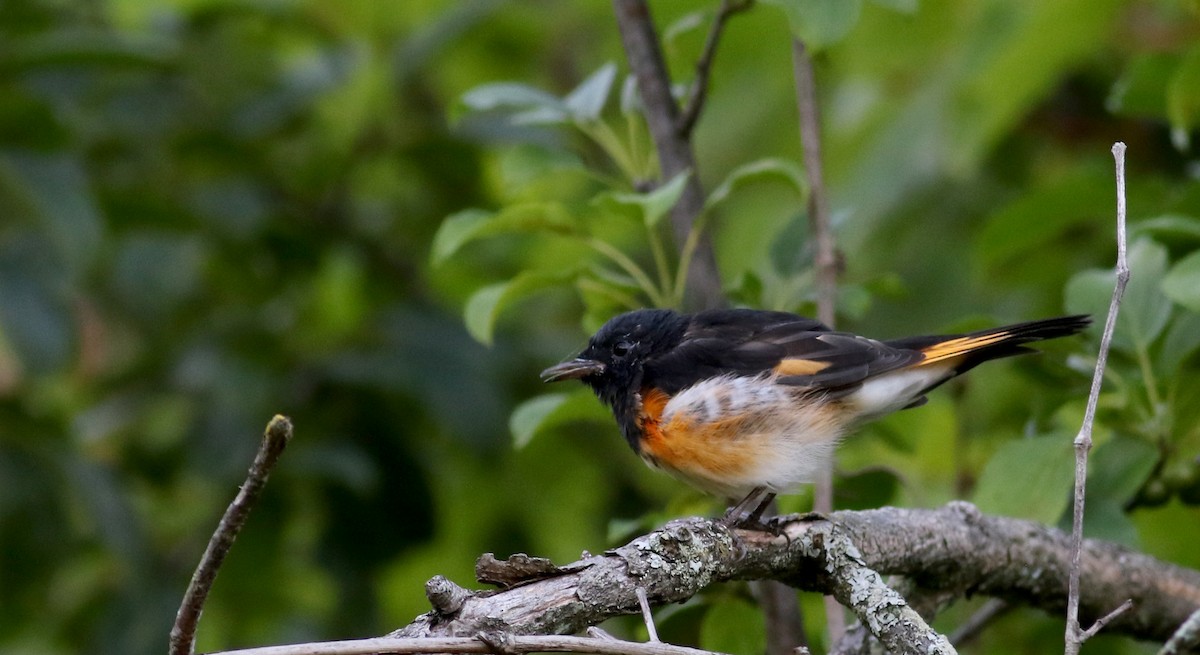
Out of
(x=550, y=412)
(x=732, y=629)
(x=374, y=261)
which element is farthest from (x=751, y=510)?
(x=374, y=261)

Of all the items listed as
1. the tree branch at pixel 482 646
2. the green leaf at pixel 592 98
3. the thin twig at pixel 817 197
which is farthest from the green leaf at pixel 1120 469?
the tree branch at pixel 482 646

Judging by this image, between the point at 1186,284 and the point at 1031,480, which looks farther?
the point at 1031,480

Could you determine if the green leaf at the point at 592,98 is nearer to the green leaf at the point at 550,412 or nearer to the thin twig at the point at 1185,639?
the green leaf at the point at 550,412

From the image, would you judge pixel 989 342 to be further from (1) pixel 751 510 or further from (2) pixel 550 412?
(2) pixel 550 412

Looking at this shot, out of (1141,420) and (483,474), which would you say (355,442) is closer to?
(483,474)

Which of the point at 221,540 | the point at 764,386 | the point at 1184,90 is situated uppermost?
the point at 1184,90

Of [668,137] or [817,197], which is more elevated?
[668,137]

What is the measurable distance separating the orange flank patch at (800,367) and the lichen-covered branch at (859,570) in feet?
1.79

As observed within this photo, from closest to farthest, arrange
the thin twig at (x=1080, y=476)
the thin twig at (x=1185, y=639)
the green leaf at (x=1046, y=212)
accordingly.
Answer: the thin twig at (x=1080, y=476), the thin twig at (x=1185, y=639), the green leaf at (x=1046, y=212)

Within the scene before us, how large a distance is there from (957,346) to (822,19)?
3.22ft

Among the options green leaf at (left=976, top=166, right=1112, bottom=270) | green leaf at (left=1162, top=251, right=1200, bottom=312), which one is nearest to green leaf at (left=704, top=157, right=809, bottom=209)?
green leaf at (left=976, top=166, right=1112, bottom=270)

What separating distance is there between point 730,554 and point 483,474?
9.86ft

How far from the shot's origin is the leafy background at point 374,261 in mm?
4699

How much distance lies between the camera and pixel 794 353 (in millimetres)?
3500
